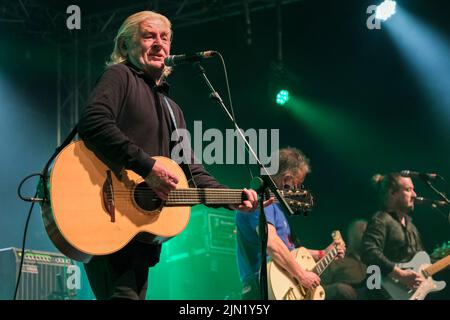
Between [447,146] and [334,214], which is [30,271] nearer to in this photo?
[334,214]

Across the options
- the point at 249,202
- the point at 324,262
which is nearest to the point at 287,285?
the point at 324,262

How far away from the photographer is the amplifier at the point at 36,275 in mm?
7316

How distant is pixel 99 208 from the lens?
3.43 meters

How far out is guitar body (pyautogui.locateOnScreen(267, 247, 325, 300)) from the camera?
5.58 metres

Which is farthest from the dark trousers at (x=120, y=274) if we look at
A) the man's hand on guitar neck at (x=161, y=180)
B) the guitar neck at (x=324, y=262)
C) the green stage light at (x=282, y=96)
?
the green stage light at (x=282, y=96)

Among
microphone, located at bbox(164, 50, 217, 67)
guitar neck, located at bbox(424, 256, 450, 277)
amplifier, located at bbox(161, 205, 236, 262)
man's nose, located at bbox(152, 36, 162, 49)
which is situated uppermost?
man's nose, located at bbox(152, 36, 162, 49)

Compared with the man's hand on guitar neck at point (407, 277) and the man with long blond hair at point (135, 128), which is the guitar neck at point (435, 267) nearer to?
the man's hand on guitar neck at point (407, 277)

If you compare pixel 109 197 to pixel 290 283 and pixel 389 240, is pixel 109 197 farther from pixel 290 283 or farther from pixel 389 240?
pixel 389 240

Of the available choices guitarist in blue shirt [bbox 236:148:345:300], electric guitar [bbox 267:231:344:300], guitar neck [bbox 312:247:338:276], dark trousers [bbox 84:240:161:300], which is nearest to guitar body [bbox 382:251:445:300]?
guitar neck [bbox 312:247:338:276]

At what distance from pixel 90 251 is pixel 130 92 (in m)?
0.90

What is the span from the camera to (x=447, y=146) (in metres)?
9.57

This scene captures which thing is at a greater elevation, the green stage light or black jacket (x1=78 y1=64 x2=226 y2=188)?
the green stage light

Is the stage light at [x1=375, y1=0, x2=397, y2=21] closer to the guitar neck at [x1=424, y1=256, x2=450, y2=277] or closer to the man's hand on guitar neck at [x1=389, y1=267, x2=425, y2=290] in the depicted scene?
the guitar neck at [x1=424, y1=256, x2=450, y2=277]

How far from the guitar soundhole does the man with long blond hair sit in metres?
0.07
